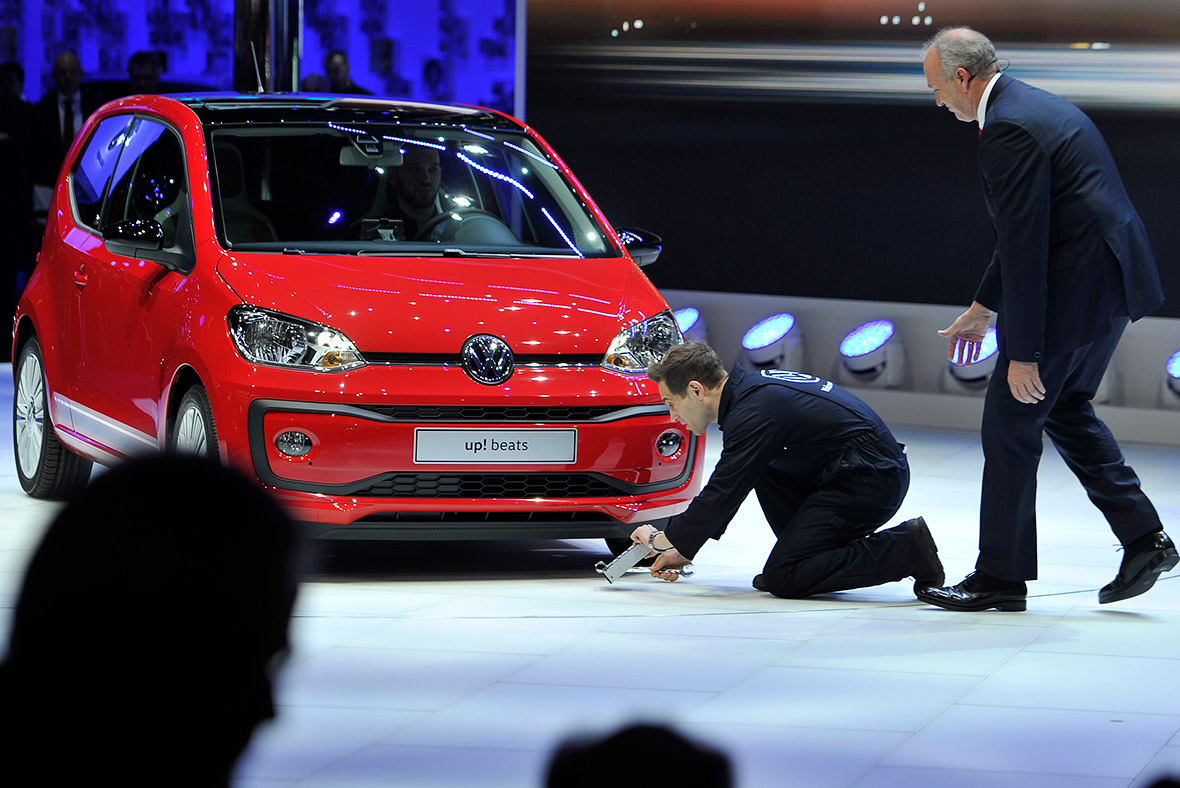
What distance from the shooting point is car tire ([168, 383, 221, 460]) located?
557 cm

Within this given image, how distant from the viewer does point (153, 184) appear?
643 centimetres

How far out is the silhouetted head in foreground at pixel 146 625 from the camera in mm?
1310

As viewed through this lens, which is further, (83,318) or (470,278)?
(83,318)

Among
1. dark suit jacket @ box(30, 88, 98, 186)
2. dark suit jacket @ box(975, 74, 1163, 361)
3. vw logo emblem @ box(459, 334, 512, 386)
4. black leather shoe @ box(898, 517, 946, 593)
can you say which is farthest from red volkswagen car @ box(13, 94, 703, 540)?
dark suit jacket @ box(30, 88, 98, 186)

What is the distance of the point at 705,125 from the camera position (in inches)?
450

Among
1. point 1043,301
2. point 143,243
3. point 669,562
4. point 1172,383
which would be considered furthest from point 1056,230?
point 1172,383

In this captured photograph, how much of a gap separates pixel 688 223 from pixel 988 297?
Answer: 20.4 ft

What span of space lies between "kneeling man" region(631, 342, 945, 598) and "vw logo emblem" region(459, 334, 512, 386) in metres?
0.43

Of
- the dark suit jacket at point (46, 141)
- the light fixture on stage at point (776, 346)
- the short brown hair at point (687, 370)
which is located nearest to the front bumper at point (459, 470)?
the short brown hair at point (687, 370)

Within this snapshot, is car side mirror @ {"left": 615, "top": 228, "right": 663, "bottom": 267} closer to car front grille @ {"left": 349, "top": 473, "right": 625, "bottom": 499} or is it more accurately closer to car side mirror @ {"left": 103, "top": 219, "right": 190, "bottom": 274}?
car front grille @ {"left": 349, "top": 473, "right": 625, "bottom": 499}

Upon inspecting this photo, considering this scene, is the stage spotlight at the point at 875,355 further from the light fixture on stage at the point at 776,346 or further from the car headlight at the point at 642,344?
the car headlight at the point at 642,344

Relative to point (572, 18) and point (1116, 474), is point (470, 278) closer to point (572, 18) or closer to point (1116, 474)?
point (1116, 474)

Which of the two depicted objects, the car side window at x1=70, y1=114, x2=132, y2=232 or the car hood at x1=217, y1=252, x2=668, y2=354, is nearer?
the car hood at x1=217, y1=252, x2=668, y2=354

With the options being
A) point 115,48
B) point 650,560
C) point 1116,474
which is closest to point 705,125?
point 115,48
